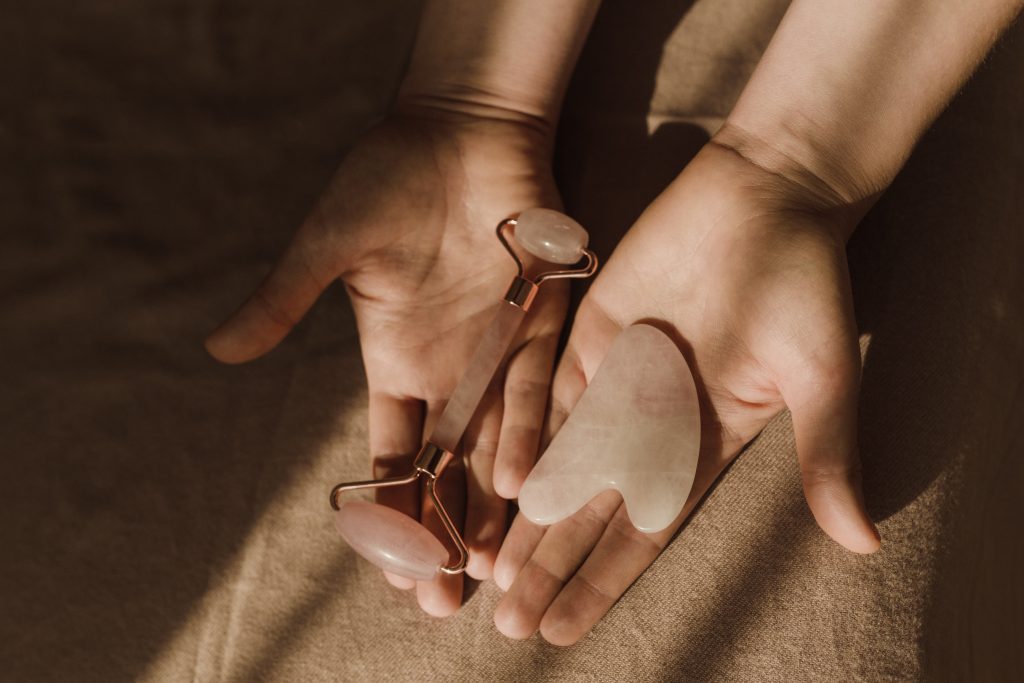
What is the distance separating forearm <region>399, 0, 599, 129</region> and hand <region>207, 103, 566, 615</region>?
1.8 inches

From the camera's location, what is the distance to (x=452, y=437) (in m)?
0.85

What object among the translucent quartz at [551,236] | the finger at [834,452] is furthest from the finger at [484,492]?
the finger at [834,452]

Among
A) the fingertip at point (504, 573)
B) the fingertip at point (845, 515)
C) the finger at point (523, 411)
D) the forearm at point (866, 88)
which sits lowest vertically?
the fingertip at point (504, 573)

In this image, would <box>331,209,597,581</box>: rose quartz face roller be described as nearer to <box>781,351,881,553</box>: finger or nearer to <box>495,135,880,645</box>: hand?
<box>495,135,880,645</box>: hand

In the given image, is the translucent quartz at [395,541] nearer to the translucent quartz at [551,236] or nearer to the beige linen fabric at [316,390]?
the beige linen fabric at [316,390]

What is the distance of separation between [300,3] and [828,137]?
2.32ft

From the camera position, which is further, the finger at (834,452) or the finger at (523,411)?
the finger at (523,411)

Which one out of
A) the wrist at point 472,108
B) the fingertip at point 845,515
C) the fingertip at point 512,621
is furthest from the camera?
the wrist at point 472,108

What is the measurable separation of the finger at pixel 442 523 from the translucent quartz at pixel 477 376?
3 centimetres

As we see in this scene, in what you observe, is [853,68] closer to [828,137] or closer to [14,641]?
[828,137]

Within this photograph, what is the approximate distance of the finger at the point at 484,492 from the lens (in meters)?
0.86

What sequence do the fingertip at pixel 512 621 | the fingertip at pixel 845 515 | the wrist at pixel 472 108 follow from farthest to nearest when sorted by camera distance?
the wrist at pixel 472 108 < the fingertip at pixel 512 621 < the fingertip at pixel 845 515

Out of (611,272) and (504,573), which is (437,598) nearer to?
(504,573)

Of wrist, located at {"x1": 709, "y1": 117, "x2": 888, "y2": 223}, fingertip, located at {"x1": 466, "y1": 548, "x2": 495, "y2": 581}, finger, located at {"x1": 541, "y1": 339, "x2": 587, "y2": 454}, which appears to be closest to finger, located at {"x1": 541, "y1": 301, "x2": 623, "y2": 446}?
finger, located at {"x1": 541, "y1": 339, "x2": 587, "y2": 454}
